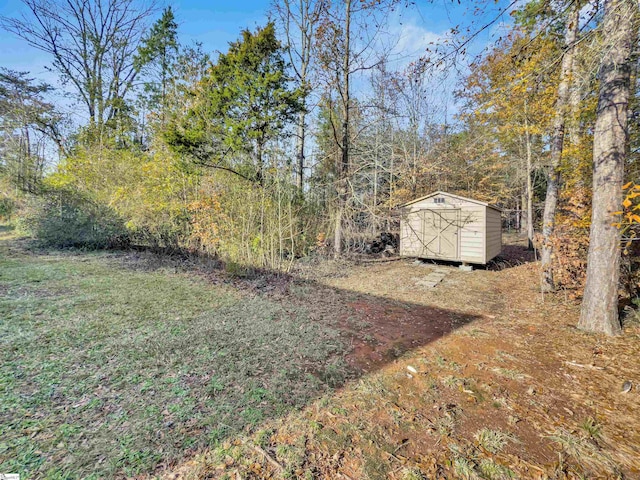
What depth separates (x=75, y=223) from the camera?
830 cm

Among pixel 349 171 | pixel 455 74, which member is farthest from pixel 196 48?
pixel 455 74

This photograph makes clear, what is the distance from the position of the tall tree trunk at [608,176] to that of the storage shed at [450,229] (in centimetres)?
417

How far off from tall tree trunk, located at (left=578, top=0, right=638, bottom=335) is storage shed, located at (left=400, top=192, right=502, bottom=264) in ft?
13.7

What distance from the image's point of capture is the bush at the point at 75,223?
326 inches

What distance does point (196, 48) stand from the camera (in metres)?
10.6

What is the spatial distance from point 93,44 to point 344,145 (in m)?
13.2

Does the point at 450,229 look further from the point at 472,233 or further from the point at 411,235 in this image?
the point at 411,235

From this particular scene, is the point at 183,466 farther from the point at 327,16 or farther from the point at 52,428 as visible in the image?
the point at 327,16

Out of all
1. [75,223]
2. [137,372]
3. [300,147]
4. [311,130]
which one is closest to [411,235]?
[300,147]

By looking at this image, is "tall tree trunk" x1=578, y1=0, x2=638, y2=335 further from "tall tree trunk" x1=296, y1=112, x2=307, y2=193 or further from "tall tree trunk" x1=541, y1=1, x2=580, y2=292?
"tall tree trunk" x1=296, y1=112, x2=307, y2=193

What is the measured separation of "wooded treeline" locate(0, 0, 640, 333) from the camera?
3090 millimetres

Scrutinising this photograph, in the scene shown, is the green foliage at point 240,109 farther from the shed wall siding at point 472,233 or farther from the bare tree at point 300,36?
the shed wall siding at point 472,233

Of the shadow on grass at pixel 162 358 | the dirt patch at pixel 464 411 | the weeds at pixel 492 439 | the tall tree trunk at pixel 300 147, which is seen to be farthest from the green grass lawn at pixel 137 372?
the tall tree trunk at pixel 300 147

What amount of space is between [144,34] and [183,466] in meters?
17.3
